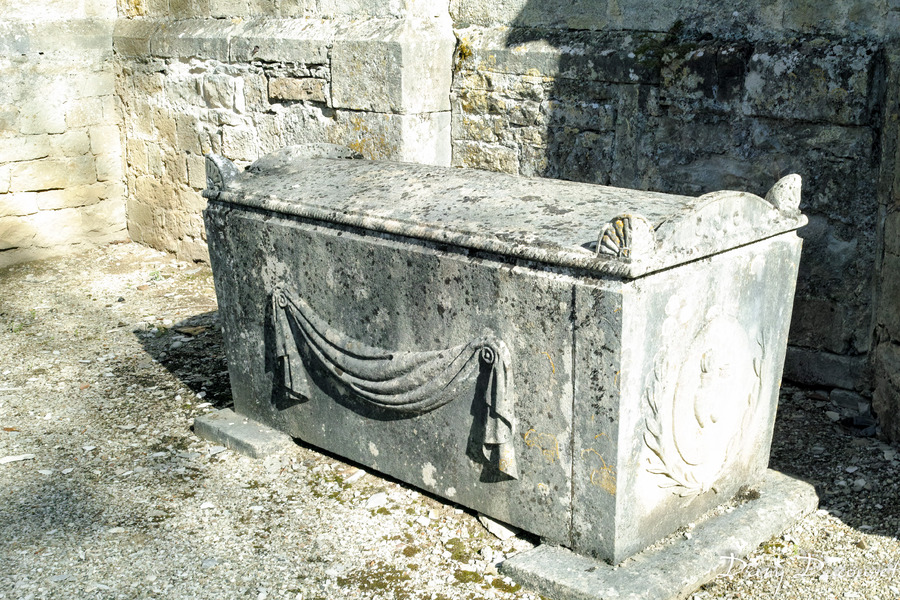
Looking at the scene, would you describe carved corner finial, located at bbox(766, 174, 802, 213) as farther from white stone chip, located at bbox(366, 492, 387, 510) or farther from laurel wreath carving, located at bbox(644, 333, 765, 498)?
white stone chip, located at bbox(366, 492, 387, 510)

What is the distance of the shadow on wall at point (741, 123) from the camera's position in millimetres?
3674

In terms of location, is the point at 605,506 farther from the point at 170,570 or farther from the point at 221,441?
the point at 221,441

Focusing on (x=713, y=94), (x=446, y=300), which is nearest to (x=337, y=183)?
(x=446, y=300)

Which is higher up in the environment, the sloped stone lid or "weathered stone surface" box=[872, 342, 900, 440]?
the sloped stone lid

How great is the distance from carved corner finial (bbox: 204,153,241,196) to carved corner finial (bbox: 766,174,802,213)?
1952 mm

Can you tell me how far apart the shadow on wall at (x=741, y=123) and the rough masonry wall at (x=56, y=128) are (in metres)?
3.37

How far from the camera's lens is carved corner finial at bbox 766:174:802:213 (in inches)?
112

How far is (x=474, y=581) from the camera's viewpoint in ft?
8.82

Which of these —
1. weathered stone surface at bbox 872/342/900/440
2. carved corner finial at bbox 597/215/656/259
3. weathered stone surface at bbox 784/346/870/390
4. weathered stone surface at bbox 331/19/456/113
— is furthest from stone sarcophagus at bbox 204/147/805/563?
weathered stone surface at bbox 331/19/456/113

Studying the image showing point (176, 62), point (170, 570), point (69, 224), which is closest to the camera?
point (170, 570)

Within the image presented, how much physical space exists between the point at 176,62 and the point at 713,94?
358 cm

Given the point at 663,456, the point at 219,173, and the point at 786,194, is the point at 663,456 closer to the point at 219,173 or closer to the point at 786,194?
the point at 786,194

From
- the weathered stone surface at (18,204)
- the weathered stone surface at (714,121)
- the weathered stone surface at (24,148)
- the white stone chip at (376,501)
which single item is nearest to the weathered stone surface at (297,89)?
the weathered stone surface at (714,121)

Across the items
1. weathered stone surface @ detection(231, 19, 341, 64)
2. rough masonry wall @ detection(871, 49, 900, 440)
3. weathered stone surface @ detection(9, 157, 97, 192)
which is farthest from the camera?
weathered stone surface @ detection(9, 157, 97, 192)
